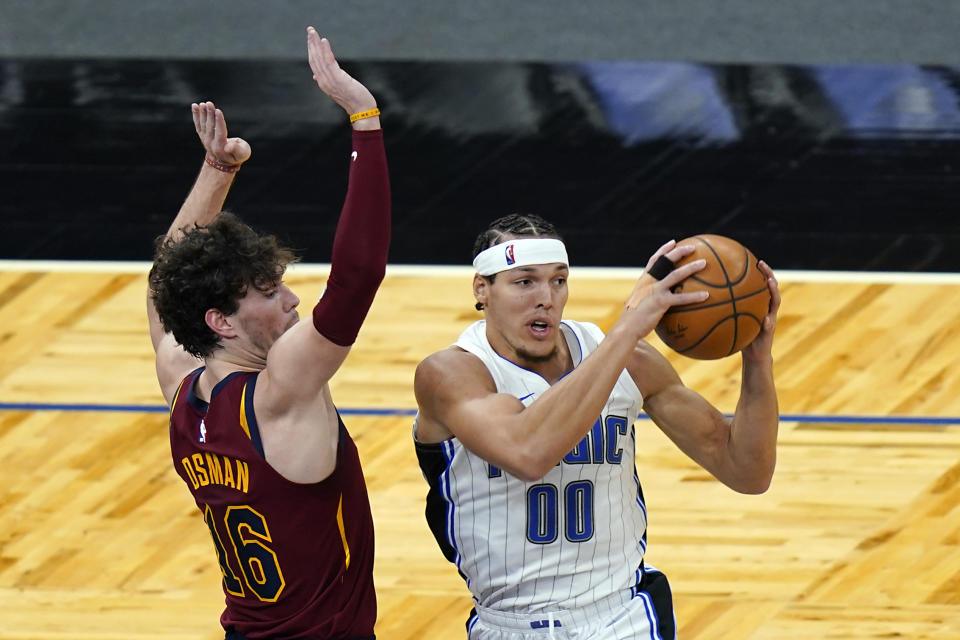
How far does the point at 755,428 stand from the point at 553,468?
56cm

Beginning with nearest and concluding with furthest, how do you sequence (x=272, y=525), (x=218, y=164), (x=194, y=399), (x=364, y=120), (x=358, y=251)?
1. (x=358, y=251)
2. (x=364, y=120)
3. (x=272, y=525)
4. (x=194, y=399)
5. (x=218, y=164)

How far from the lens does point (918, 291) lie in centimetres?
790

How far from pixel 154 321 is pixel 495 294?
916 mm

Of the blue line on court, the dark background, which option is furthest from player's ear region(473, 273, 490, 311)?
the dark background

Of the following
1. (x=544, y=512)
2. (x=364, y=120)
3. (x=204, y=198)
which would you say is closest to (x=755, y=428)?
(x=544, y=512)

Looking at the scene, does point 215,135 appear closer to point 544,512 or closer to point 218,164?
point 218,164

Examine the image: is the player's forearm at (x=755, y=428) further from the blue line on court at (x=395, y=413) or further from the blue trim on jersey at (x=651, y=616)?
the blue line on court at (x=395, y=413)

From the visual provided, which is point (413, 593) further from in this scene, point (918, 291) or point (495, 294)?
point (918, 291)

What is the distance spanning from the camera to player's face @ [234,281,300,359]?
3.36 metres

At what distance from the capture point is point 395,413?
6918mm

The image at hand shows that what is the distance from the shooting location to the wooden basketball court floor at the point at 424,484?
5.46 m

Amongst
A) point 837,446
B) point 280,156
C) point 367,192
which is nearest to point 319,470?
point 367,192

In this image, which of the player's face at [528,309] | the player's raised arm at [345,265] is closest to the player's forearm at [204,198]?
the player's face at [528,309]

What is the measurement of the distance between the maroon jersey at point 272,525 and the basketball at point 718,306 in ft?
2.80
